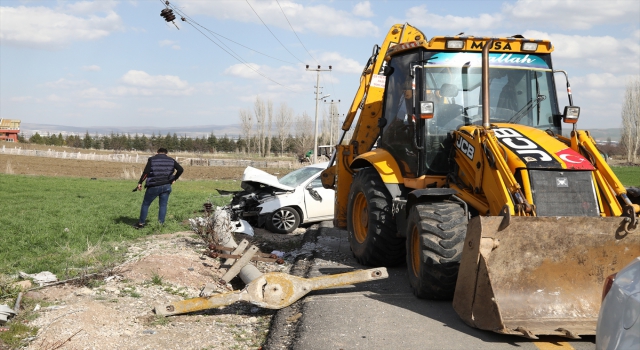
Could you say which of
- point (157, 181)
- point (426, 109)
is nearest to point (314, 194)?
point (157, 181)

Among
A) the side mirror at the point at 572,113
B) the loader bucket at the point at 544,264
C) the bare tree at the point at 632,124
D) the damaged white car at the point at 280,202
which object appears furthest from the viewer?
the bare tree at the point at 632,124

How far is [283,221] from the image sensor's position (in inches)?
547

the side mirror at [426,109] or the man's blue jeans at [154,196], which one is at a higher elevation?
the side mirror at [426,109]

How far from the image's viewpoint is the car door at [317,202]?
1422cm

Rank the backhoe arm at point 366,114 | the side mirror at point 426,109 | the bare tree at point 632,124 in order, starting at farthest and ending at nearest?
the bare tree at point 632,124, the backhoe arm at point 366,114, the side mirror at point 426,109

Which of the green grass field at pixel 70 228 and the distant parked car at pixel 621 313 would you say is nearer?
the distant parked car at pixel 621 313

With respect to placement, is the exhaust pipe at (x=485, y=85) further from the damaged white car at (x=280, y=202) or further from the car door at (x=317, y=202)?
the car door at (x=317, y=202)

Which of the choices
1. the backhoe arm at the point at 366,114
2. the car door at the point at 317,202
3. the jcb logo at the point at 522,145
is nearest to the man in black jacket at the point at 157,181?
the car door at the point at 317,202

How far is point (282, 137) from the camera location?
11106cm

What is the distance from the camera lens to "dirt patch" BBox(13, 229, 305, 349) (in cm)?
595

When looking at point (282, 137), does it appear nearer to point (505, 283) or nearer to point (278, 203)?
point (278, 203)

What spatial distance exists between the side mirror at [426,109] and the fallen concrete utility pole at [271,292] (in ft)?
6.38

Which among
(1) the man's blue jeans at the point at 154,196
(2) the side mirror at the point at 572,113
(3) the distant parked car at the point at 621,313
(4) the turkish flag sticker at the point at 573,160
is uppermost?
(2) the side mirror at the point at 572,113

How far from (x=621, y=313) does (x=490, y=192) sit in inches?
143
